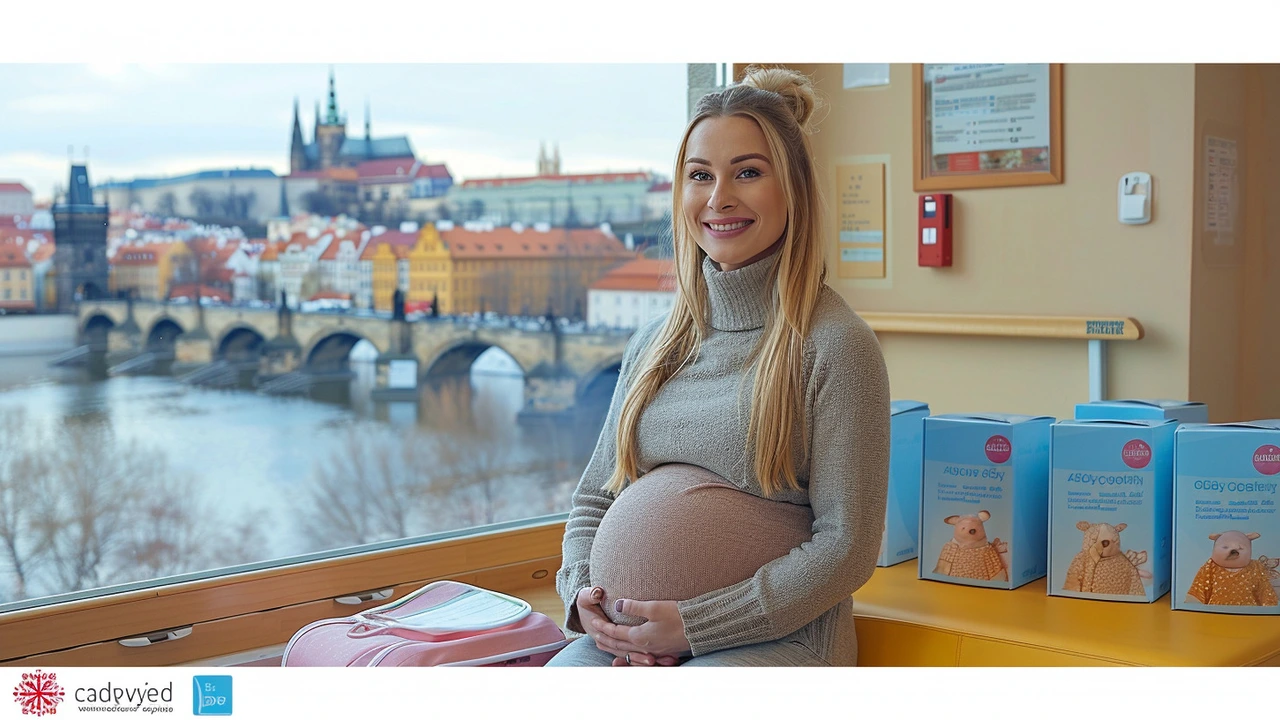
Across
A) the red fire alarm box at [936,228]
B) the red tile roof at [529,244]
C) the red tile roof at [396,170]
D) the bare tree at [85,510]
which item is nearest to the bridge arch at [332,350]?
the red tile roof at [529,244]

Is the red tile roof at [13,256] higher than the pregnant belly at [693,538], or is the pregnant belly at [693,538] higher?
the red tile roof at [13,256]

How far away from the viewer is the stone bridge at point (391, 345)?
21.4 feet

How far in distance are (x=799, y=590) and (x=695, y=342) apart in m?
0.36

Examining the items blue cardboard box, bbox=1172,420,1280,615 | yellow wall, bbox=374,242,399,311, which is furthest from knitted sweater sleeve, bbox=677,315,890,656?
yellow wall, bbox=374,242,399,311

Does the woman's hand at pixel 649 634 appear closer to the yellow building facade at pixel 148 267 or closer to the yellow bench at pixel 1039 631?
the yellow bench at pixel 1039 631

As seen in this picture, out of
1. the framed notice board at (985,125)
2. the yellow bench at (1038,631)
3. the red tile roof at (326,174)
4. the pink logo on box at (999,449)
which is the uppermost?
the red tile roof at (326,174)

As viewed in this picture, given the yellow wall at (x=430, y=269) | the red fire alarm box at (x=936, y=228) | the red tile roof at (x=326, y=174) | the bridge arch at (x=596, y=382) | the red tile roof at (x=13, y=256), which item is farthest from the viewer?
the bridge arch at (x=596, y=382)

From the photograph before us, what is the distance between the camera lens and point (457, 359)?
8812mm

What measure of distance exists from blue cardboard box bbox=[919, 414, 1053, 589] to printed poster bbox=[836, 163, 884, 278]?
3.48 ft

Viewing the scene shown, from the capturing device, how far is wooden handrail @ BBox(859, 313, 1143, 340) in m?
2.09

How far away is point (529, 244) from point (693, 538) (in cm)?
674

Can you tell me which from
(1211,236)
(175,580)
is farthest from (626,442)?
(1211,236)
